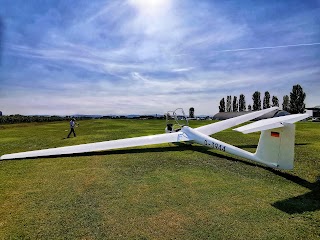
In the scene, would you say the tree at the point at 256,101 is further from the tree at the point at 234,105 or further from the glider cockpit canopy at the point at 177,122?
the glider cockpit canopy at the point at 177,122

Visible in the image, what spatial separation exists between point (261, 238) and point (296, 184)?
4435 mm

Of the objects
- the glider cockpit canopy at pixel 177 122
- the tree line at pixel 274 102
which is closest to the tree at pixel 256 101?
the tree line at pixel 274 102

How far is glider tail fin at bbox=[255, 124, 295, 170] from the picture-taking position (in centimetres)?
831

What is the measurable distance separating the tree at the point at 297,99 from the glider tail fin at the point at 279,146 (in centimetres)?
9513

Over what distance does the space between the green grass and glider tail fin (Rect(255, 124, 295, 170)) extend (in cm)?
77

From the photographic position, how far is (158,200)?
23.4 ft

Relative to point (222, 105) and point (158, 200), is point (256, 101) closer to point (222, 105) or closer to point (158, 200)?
point (222, 105)

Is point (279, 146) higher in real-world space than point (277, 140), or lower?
lower

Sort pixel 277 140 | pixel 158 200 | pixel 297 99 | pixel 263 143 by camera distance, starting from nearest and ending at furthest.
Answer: pixel 158 200 → pixel 277 140 → pixel 263 143 → pixel 297 99

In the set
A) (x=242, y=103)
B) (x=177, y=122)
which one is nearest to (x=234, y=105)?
(x=242, y=103)

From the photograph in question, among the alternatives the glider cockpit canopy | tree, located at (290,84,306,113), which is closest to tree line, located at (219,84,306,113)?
tree, located at (290,84,306,113)

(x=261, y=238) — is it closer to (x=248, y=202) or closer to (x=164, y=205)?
(x=248, y=202)

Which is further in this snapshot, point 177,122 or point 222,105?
point 222,105

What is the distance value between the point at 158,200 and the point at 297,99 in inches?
4040
